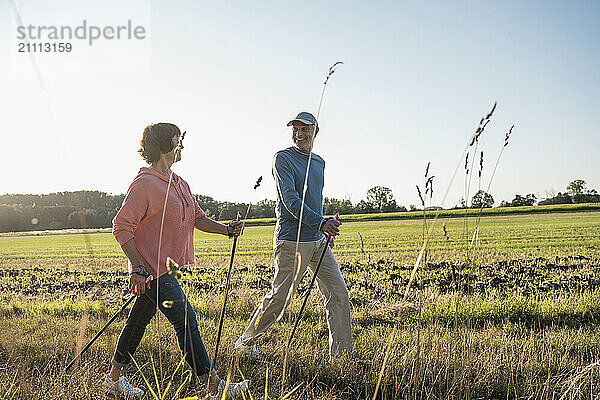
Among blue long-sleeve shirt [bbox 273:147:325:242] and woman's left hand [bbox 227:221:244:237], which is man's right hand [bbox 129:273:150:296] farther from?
blue long-sleeve shirt [bbox 273:147:325:242]

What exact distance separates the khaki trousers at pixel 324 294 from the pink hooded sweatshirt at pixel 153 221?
1.12m

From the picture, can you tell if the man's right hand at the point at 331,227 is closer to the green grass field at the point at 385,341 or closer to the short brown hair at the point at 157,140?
the green grass field at the point at 385,341

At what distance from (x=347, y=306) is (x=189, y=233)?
5.28 feet

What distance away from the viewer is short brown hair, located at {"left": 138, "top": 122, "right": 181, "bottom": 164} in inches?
134

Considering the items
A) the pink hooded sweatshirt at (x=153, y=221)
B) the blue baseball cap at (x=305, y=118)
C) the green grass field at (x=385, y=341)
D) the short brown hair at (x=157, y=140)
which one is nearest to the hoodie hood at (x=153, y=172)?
the pink hooded sweatshirt at (x=153, y=221)

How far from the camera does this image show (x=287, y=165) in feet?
14.5

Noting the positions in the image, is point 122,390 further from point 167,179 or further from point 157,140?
point 157,140

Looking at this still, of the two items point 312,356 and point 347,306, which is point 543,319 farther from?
point 312,356

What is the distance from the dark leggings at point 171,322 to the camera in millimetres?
3209

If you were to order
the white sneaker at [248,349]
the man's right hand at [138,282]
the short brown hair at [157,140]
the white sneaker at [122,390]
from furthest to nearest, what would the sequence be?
the white sneaker at [248,349]
the short brown hair at [157,140]
the white sneaker at [122,390]
the man's right hand at [138,282]

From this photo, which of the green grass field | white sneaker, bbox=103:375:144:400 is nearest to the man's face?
the green grass field

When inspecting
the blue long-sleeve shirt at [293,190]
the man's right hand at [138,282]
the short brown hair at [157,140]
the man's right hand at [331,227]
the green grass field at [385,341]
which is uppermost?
the short brown hair at [157,140]

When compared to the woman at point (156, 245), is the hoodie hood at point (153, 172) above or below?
above

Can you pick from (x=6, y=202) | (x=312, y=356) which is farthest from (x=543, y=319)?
(x=6, y=202)
